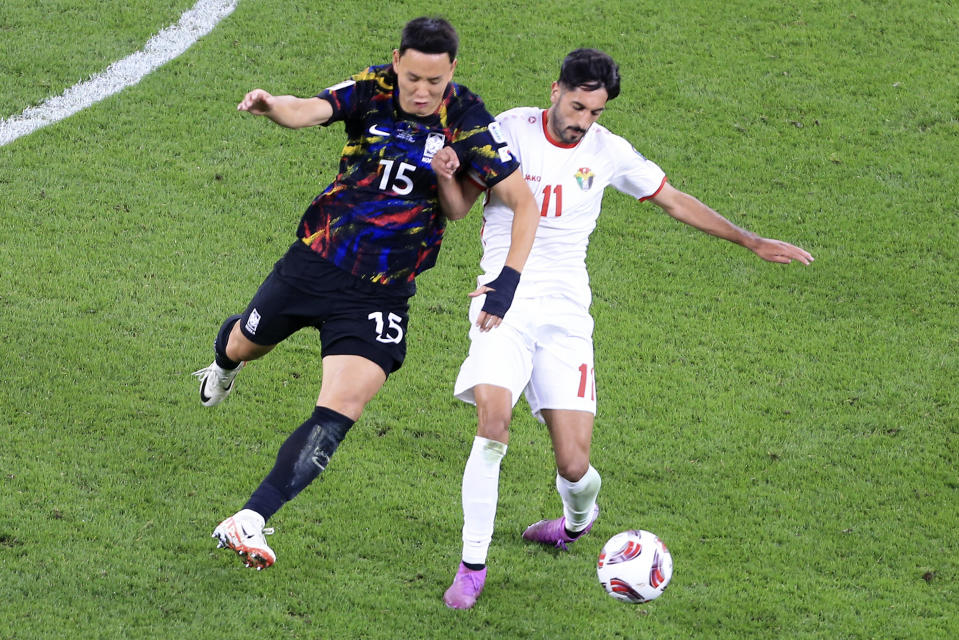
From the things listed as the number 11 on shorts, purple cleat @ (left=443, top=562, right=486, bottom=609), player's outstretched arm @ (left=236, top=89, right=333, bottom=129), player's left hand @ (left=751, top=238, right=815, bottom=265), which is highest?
player's outstretched arm @ (left=236, top=89, right=333, bottom=129)

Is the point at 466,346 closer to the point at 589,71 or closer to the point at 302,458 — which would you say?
the point at 589,71

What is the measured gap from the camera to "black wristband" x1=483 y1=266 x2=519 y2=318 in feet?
16.9

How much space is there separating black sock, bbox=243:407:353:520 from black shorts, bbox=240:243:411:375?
0.34m

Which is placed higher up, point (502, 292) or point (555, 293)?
point (502, 292)

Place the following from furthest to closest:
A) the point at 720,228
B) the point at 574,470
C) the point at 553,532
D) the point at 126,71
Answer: the point at 126,71, the point at 553,532, the point at 720,228, the point at 574,470

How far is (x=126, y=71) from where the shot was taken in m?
10.0

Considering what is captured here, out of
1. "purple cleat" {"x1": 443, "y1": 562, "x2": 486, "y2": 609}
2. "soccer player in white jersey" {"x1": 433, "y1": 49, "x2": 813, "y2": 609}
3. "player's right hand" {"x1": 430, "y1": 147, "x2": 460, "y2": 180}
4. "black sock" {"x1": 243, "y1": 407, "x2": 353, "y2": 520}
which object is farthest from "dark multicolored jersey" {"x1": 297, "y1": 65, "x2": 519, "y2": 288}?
"purple cleat" {"x1": 443, "y1": 562, "x2": 486, "y2": 609}

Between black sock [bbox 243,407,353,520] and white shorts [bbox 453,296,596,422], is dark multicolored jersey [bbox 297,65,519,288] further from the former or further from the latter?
black sock [bbox 243,407,353,520]

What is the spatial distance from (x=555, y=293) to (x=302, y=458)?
1.47 meters

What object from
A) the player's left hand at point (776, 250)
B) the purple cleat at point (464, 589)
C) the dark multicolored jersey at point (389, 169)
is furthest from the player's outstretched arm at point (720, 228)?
the purple cleat at point (464, 589)

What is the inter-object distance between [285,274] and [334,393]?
0.70 m

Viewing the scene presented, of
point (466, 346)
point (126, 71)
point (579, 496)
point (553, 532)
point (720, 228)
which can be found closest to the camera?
point (579, 496)

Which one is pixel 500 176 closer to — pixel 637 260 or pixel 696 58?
pixel 637 260

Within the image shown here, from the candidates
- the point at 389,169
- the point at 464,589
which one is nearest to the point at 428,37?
the point at 389,169
